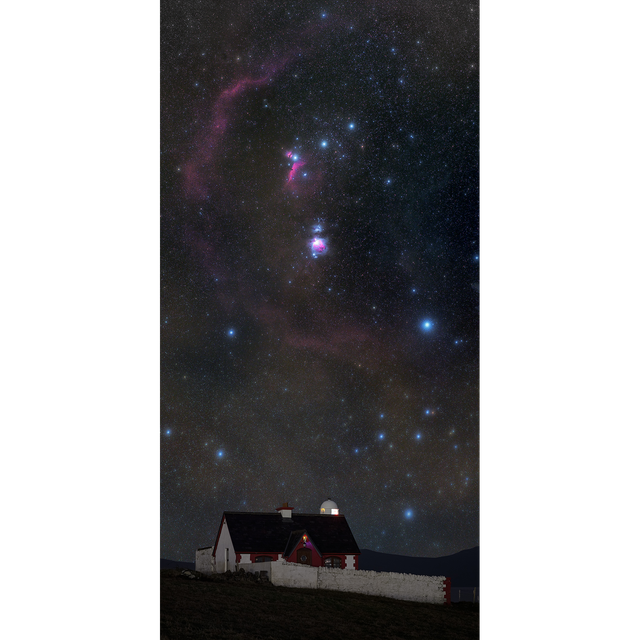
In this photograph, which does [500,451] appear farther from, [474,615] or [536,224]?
[474,615]

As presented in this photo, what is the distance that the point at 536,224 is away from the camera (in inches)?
62.4

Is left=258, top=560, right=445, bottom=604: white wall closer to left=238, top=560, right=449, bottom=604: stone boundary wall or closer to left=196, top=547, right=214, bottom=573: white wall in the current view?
left=238, top=560, right=449, bottom=604: stone boundary wall

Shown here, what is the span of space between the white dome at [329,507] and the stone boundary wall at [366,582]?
7814 mm

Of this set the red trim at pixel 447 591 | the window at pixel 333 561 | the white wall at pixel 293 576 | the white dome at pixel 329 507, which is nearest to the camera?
the red trim at pixel 447 591

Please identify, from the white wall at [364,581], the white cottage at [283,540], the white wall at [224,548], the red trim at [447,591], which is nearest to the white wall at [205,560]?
the white cottage at [283,540]

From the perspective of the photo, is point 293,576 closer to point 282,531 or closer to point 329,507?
point 282,531

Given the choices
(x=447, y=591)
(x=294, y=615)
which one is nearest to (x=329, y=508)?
(x=447, y=591)

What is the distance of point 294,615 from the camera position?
550 inches

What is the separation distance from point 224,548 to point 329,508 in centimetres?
595

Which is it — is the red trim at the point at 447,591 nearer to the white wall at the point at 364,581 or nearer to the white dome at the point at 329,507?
the white wall at the point at 364,581

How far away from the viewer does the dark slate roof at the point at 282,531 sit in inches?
1030
